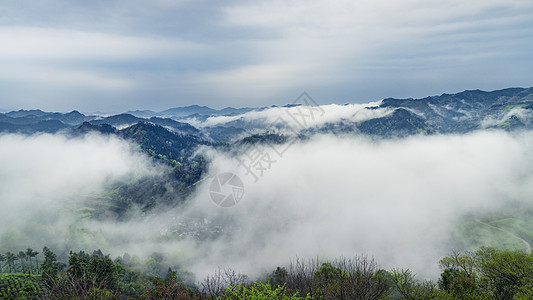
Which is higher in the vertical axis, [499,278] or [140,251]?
[499,278]

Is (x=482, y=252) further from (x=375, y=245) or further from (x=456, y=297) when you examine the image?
(x=375, y=245)

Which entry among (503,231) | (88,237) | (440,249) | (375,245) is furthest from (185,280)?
(503,231)

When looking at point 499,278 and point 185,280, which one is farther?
point 185,280

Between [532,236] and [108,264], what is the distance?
767ft

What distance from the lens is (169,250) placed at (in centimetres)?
19862

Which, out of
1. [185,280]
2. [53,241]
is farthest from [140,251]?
[185,280]

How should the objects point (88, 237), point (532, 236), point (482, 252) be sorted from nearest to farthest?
1. point (482, 252)
2. point (532, 236)
3. point (88, 237)

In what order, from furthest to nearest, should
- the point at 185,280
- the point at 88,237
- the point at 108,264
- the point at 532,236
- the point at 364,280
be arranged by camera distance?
the point at 88,237 → the point at 532,236 → the point at 185,280 → the point at 108,264 → the point at 364,280

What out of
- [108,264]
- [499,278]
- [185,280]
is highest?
[499,278]

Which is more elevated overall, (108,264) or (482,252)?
(482,252)

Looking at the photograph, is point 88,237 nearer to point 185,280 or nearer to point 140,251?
point 140,251

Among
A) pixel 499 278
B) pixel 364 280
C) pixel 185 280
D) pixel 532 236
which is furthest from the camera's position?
pixel 532 236

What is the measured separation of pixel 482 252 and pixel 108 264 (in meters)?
85.6

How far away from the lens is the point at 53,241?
19075 cm
